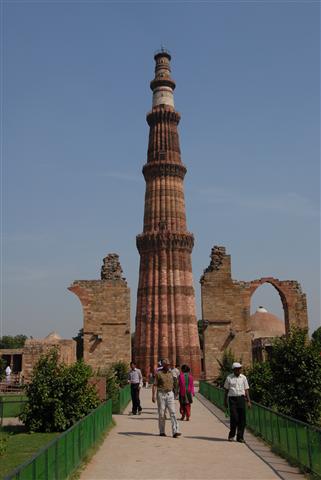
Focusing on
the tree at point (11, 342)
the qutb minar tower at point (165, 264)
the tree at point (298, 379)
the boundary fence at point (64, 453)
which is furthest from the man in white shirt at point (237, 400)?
the tree at point (11, 342)

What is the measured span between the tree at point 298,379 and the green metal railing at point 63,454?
4.45m

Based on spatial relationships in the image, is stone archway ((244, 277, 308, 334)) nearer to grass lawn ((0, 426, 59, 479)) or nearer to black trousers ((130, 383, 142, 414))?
black trousers ((130, 383, 142, 414))

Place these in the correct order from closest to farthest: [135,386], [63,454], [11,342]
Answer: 1. [63,454]
2. [135,386]
3. [11,342]

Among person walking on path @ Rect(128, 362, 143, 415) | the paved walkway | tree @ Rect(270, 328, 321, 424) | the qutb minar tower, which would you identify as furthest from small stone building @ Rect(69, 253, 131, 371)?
the paved walkway

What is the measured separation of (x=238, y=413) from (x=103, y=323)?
16942mm

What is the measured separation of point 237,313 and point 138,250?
42.9 ft

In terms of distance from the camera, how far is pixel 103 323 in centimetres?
2488

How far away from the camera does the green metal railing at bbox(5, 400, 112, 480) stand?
4715mm

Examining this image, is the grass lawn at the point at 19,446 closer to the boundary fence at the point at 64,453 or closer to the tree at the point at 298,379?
the boundary fence at the point at 64,453

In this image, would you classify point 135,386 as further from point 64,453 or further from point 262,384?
point 64,453

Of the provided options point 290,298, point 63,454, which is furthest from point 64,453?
point 290,298

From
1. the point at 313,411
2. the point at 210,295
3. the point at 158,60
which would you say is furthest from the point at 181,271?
the point at 313,411

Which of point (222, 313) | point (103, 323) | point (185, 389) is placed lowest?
point (185, 389)

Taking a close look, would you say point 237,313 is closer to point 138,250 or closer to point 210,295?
point 210,295
